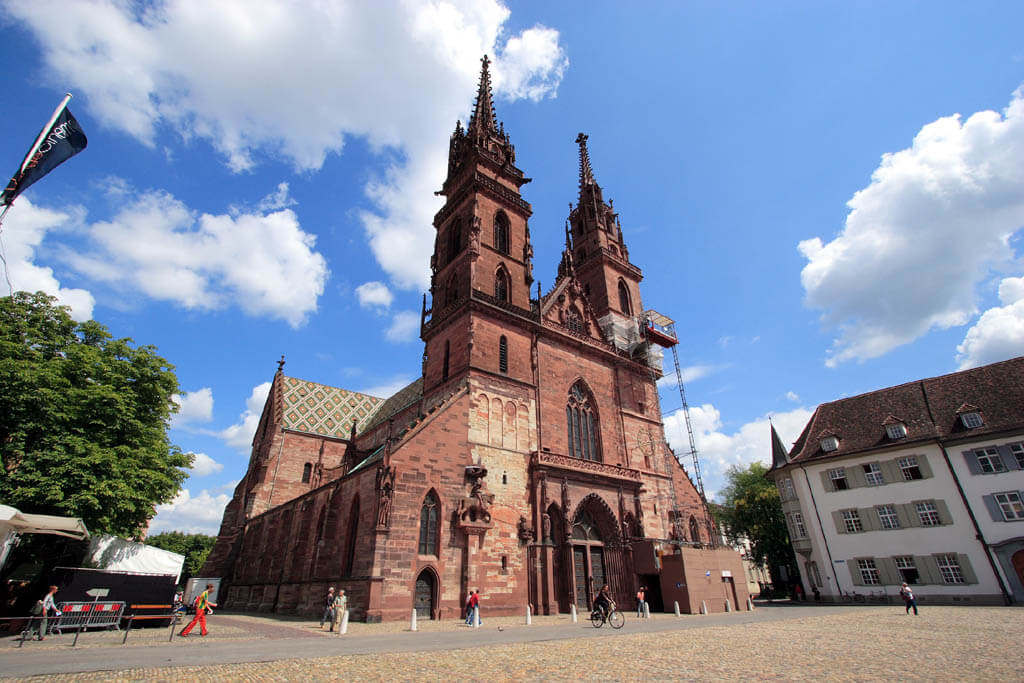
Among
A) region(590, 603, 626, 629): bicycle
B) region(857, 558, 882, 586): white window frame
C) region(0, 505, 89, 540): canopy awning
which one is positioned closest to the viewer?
region(0, 505, 89, 540): canopy awning

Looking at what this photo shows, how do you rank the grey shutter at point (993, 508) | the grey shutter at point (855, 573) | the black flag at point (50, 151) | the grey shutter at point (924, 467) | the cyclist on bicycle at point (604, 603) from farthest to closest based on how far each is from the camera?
the grey shutter at point (855, 573)
the grey shutter at point (924, 467)
the grey shutter at point (993, 508)
the cyclist on bicycle at point (604, 603)
the black flag at point (50, 151)

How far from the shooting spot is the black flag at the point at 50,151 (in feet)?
34.7

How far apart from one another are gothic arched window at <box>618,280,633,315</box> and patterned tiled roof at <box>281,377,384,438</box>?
22.2 metres

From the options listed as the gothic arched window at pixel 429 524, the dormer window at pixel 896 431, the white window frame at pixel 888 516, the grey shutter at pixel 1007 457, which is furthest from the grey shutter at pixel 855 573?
the gothic arched window at pixel 429 524

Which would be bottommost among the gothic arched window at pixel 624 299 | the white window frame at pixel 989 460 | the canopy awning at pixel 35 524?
the canopy awning at pixel 35 524

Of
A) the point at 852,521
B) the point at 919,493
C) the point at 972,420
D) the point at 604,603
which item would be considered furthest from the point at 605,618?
the point at 972,420

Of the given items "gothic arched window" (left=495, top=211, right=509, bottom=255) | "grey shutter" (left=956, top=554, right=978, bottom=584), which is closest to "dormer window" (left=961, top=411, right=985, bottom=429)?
"grey shutter" (left=956, top=554, right=978, bottom=584)

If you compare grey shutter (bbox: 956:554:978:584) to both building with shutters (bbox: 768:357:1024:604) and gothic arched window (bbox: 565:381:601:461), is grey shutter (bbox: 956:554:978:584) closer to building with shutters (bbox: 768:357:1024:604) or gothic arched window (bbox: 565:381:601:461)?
building with shutters (bbox: 768:357:1024:604)

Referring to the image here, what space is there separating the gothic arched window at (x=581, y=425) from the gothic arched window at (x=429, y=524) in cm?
869

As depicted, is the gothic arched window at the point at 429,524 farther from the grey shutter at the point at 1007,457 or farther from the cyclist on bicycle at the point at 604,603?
the grey shutter at the point at 1007,457

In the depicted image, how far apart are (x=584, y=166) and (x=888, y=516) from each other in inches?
1288

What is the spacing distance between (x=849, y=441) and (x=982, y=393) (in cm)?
654

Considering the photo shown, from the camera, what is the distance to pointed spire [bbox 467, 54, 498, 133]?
3253 centimetres

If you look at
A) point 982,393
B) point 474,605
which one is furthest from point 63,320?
point 982,393
